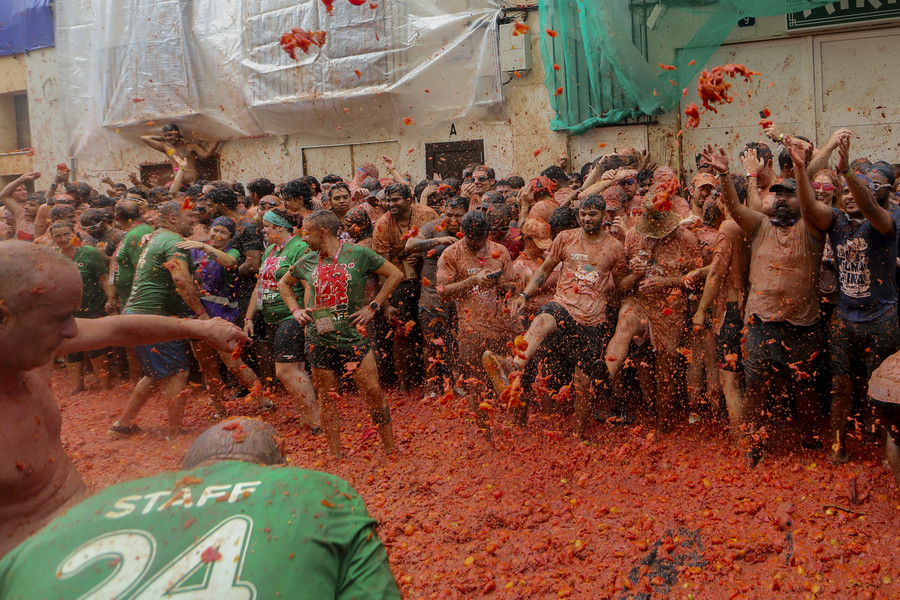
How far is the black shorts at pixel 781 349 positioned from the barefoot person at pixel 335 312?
118 inches

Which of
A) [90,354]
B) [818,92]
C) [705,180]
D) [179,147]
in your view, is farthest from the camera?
[179,147]

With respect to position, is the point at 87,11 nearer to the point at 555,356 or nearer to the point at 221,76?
the point at 221,76

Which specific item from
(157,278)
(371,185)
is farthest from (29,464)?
(371,185)

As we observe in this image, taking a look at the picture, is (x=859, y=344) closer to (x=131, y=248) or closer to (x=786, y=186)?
(x=786, y=186)

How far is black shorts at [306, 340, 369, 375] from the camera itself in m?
5.99

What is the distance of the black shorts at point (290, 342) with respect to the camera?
6.64m

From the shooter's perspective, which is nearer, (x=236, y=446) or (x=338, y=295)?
(x=236, y=446)

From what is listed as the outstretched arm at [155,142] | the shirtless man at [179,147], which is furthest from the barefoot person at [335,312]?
the outstretched arm at [155,142]

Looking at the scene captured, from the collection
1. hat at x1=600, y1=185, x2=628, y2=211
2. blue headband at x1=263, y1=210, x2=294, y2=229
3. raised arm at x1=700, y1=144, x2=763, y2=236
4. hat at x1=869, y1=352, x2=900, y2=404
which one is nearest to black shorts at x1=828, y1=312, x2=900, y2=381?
hat at x1=869, y1=352, x2=900, y2=404

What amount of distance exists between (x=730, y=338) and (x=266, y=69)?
11.1 meters

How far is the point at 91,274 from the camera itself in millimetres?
8570

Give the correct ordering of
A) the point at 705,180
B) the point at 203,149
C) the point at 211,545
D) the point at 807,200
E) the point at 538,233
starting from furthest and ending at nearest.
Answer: the point at 203,149 < the point at 538,233 < the point at 705,180 < the point at 807,200 < the point at 211,545

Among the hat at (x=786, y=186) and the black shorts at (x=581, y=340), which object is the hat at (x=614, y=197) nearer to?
the black shorts at (x=581, y=340)

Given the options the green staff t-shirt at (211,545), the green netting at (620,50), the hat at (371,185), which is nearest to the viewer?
the green staff t-shirt at (211,545)
